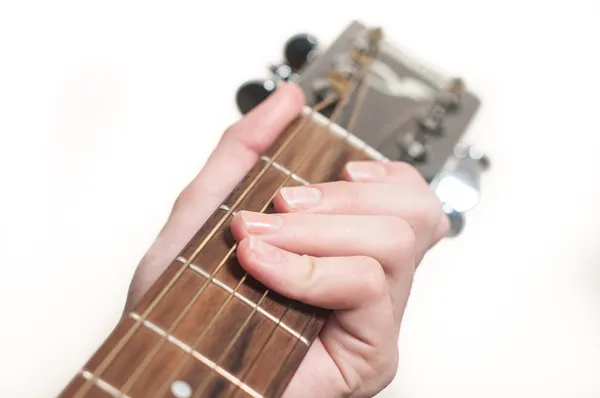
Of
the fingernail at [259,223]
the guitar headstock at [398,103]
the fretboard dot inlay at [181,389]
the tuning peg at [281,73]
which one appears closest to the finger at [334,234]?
the fingernail at [259,223]

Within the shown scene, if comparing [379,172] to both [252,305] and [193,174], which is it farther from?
[193,174]

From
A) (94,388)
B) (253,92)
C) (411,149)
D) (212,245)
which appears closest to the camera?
(94,388)

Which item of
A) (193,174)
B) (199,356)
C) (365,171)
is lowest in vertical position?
(193,174)

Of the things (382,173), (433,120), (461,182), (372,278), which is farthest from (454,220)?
(372,278)

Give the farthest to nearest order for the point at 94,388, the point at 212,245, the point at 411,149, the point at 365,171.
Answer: the point at 411,149, the point at 365,171, the point at 212,245, the point at 94,388

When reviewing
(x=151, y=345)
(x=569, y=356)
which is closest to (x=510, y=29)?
(x=569, y=356)

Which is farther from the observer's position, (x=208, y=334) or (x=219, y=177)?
(x=219, y=177)
